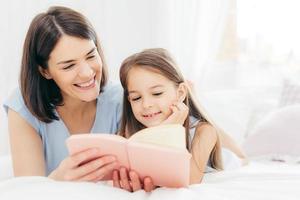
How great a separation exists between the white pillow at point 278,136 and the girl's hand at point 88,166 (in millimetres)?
894

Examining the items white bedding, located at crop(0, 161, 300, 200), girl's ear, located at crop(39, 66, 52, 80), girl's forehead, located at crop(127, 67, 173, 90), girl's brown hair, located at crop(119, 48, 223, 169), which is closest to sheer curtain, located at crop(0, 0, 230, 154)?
girl's ear, located at crop(39, 66, 52, 80)

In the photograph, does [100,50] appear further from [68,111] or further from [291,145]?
[291,145]

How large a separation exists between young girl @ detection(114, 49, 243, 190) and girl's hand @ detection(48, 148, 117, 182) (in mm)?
277

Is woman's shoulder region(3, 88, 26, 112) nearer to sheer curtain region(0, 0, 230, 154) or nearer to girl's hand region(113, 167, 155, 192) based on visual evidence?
girl's hand region(113, 167, 155, 192)

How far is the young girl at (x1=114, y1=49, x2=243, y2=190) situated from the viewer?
1.45 metres

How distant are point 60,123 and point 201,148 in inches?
21.7

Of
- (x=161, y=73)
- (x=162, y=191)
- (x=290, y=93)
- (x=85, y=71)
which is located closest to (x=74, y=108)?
→ (x=85, y=71)

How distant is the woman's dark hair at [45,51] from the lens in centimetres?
154

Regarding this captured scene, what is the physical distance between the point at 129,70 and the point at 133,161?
17.4 inches

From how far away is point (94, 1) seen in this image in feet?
9.25

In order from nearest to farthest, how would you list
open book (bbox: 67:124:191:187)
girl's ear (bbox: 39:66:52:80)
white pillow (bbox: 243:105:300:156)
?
open book (bbox: 67:124:191:187) < girl's ear (bbox: 39:66:52:80) < white pillow (bbox: 243:105:300:156)

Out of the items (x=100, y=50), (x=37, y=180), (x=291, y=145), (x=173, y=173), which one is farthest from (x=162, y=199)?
(x=291, y=145)

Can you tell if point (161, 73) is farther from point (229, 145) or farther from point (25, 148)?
point (25, 148)

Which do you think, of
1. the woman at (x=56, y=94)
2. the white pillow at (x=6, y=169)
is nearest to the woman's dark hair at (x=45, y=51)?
the woman at (x=56, y=94)
